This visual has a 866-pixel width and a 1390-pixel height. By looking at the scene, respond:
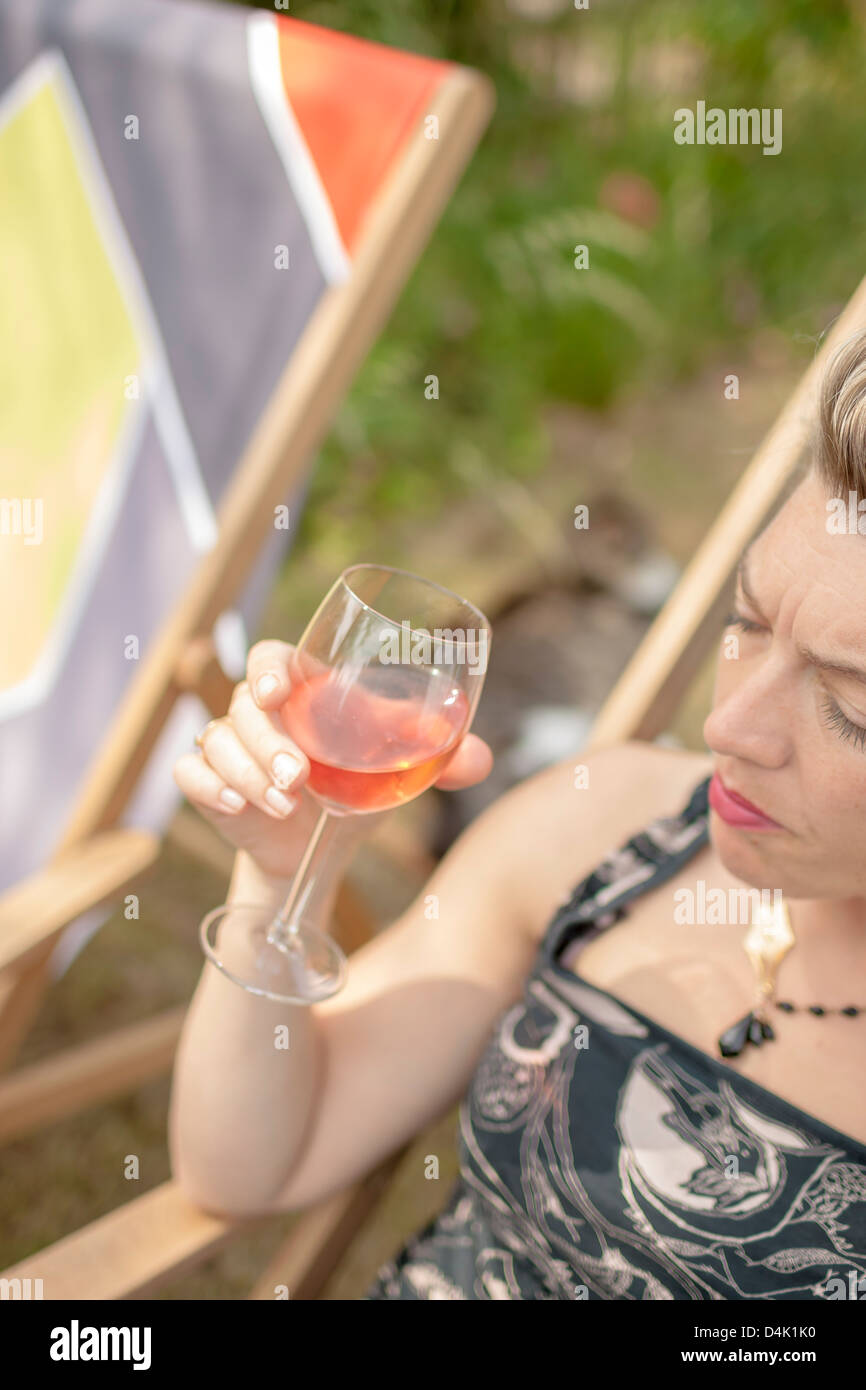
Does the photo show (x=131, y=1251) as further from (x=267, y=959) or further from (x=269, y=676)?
(x=269, y=676)

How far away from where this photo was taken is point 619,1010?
960 millimetres

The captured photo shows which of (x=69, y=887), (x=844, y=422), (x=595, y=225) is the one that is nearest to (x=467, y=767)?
(x=844, y=422)

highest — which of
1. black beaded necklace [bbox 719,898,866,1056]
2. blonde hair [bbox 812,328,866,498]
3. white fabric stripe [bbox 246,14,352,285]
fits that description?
white fabric stripe [bbox 246,14,352,285]

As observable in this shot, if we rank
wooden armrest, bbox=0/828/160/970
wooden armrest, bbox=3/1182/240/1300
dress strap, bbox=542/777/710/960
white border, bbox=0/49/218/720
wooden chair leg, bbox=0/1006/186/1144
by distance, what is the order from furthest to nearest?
white border, bbox=0/49/218/720, wooden chair leg, bbox=0/1006/186/1144, wooden armrest, bbox=0/828/160/970, dress strap, bbox=542/777/710/960, wooden armrest, bbox=3/1182/240/1300

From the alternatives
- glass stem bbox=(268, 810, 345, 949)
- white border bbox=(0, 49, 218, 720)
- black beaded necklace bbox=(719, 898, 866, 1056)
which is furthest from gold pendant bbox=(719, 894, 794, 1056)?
white border bbox=(0, 49, 218, 720)

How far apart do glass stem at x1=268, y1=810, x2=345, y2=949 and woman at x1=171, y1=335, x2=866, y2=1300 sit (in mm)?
13

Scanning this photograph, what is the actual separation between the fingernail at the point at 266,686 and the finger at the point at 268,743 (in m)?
0.01

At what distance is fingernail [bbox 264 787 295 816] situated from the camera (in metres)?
0.78

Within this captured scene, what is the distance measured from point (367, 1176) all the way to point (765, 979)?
422mm

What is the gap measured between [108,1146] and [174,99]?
4.84 ft

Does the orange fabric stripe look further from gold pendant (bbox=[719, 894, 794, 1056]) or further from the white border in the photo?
gold pendant (bbox=[719, 894, 794, 1056])

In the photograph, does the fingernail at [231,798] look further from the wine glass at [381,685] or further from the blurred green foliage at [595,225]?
the blurred green foliage at [595,225]

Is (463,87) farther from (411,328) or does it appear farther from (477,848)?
(411,328)

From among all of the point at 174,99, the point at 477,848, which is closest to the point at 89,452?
the point at 174,99
